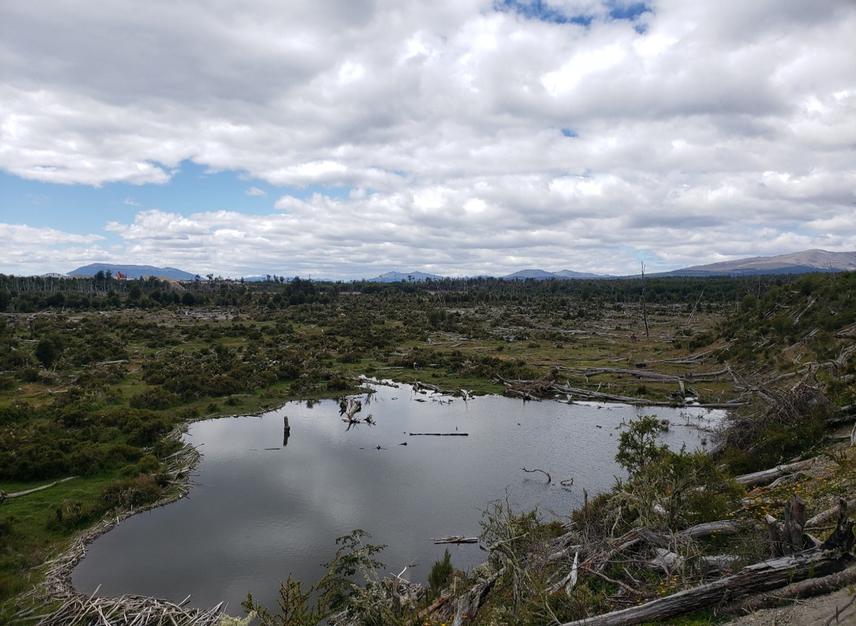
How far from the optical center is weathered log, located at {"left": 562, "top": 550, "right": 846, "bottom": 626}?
28.7 ft

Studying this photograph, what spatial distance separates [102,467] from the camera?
2583cm

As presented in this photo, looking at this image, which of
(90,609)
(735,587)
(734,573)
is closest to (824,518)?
(734,573)

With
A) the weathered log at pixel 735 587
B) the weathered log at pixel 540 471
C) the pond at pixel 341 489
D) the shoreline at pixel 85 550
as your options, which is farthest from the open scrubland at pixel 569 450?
the weathered log at pixel 540 471

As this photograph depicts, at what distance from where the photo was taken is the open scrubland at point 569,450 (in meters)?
10.8

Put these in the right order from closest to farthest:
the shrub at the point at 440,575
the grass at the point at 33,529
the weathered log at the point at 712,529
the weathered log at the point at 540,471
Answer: the weathered log at the point at 712,529
the shrub at the point at 440,575
the grass at the point at 33,529
the weathered log at the point at 540,471

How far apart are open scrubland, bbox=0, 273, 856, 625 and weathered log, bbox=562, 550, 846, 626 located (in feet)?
0.09

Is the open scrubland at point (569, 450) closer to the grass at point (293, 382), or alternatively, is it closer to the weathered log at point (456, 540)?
the grass at point (293, 382)

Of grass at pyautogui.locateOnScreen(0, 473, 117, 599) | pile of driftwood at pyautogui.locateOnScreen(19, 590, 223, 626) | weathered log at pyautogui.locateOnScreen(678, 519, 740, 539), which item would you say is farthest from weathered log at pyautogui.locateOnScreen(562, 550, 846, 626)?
grass at pyautogui.locateOnScreen(0, 473, 117, 599)

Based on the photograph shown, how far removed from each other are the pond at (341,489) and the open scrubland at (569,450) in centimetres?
147

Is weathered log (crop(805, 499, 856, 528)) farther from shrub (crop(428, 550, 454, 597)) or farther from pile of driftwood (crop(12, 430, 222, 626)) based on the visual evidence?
pile of driftwood (crop(12, 430, 222, 626))

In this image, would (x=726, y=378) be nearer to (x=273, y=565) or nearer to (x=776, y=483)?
(x=776, y=483)

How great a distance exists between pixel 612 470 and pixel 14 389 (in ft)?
140

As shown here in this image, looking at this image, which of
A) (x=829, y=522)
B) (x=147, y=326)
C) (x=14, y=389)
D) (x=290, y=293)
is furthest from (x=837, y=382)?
Answer: (x=290, y=293)

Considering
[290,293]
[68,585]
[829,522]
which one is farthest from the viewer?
[290,293]
